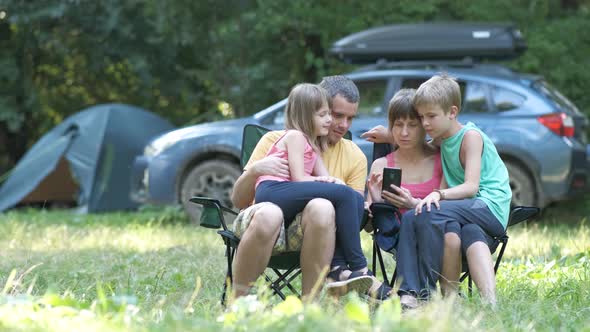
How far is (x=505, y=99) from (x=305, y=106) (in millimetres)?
4322

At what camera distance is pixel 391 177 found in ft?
13.1

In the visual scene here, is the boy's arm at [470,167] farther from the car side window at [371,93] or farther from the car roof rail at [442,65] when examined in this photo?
the car roof rail at [442,65]

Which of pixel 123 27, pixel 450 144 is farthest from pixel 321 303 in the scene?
pixel 123 27

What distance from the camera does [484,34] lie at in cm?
829

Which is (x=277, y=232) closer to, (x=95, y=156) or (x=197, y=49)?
(x=95, y=156)

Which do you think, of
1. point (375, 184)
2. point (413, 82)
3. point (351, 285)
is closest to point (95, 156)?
point (413, 82)

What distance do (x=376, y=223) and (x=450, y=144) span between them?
45 centimetres

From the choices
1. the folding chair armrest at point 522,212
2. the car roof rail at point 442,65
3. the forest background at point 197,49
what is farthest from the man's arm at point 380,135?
the forest background at point 197,49

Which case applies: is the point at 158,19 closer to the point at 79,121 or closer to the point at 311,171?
the point at 79,121

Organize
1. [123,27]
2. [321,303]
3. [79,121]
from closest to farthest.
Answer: [321,303] < [79,121] < [123,27]

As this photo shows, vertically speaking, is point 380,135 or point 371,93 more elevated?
point 380,135

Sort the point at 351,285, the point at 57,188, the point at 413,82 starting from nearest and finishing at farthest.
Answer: the point at 351,285 → the point at 413,82 → the point at 57,188

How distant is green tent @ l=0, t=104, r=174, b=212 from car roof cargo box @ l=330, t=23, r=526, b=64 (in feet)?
9.76

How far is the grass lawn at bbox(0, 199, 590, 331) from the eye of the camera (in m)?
2.86
